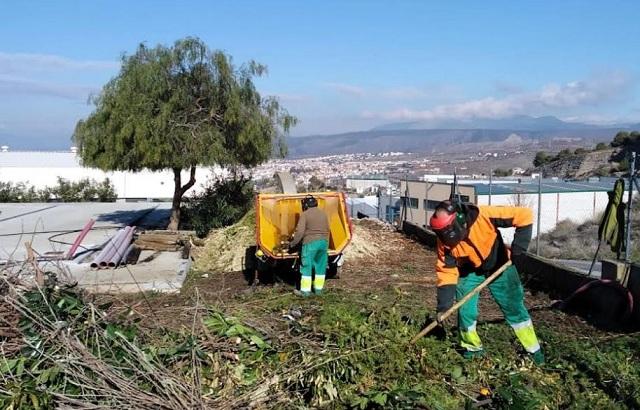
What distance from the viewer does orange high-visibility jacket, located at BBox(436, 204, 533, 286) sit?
5.83m

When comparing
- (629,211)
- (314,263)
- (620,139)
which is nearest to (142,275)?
(314,263)

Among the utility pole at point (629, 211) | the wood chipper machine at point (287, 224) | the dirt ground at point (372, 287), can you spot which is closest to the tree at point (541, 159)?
the dirt ground at point (372, 287)

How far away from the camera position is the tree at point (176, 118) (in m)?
17.0

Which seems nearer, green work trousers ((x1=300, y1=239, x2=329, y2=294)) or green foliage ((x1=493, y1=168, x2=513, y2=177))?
green work trousers ((x1=300, y1=239, x2=329, y2=294))

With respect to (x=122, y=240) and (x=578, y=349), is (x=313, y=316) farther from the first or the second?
(x=122, y=240)

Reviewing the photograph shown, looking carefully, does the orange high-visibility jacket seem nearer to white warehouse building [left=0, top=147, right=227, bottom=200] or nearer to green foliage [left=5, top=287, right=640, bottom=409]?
green foliage [left=5, top=287, right=640, bottom=409]

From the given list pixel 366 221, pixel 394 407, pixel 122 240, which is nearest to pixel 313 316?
pixel 394 407

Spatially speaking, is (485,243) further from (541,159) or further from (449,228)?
(541,159)

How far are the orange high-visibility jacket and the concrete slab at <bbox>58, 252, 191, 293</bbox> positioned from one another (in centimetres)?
564

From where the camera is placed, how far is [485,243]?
589cm

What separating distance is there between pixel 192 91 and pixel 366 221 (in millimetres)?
5812

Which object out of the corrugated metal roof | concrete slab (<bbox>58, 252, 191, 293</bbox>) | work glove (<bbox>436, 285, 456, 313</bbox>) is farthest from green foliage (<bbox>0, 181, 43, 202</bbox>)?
work glove (<bbox>436, 285, 456, 313</bbox>)

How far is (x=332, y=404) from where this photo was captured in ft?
16.2

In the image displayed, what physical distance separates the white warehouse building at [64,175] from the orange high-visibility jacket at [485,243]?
40341mm
